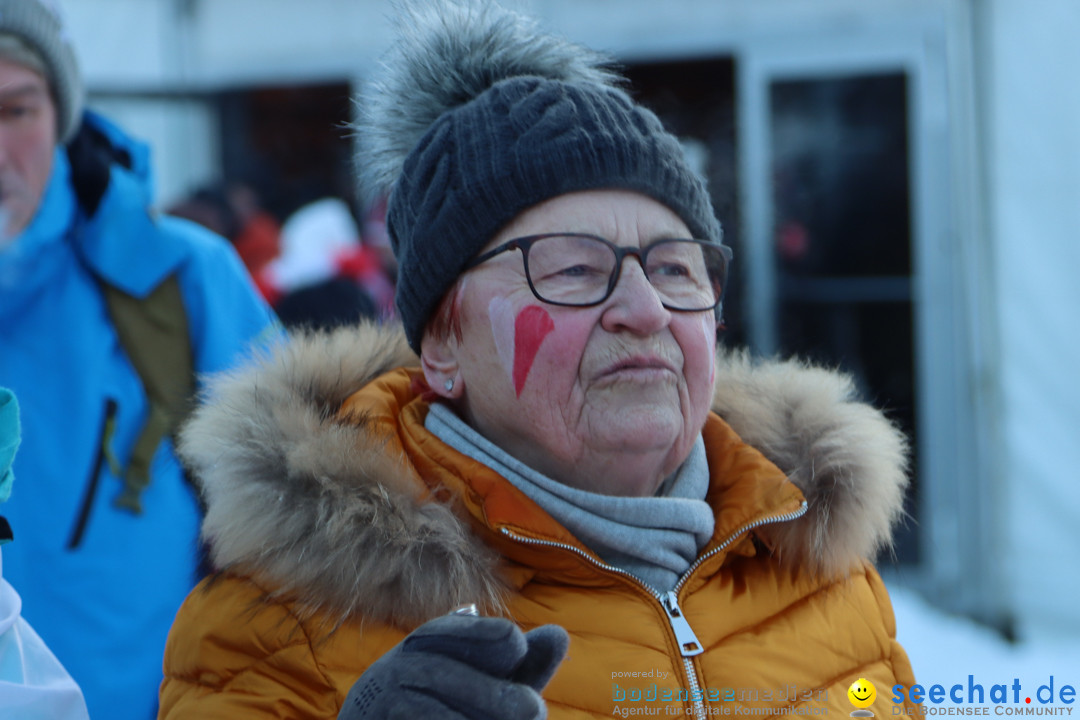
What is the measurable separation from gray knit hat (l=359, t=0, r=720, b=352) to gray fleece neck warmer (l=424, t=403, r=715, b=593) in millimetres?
310

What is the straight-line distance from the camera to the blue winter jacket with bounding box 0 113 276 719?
2029mm

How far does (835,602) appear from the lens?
5.18 ft

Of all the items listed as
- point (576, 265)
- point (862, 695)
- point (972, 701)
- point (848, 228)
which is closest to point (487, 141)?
point (576, 265)

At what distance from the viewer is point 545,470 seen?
1531 mm

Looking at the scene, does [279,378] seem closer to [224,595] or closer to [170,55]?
[224,595]

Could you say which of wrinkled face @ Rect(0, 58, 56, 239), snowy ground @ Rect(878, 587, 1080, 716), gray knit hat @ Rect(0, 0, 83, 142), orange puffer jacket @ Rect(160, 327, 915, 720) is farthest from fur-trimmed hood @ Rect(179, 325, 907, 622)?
snowy ground @ Rect(878, 587, 1080, 716)

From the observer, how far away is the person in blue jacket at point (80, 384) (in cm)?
204

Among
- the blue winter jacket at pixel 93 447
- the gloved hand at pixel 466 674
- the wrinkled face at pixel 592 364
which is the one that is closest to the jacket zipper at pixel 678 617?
the wrinkled face at pixel 592 364

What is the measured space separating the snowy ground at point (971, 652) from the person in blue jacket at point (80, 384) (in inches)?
71.3

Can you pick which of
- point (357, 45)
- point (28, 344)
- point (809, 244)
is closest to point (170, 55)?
point (357, 45)

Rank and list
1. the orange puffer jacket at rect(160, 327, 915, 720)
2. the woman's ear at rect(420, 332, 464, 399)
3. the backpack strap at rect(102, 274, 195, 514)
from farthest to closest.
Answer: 1. the backpack strap at rect(102, 274, 195, 514)
2. the woman's ear at rect(420, 332, 464, 399)
3. the orange puffer jacket at rect(160, 327, 915, 720)

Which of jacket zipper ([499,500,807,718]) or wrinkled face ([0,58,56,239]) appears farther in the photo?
wrinkled face ([0,58,56,239])

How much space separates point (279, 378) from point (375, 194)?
0.45m

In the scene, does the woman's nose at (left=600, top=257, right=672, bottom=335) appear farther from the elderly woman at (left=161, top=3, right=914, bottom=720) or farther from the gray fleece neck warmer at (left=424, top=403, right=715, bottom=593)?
the gray fleece neck warmer at (left=424, top=403, right=715, bottom=593)
